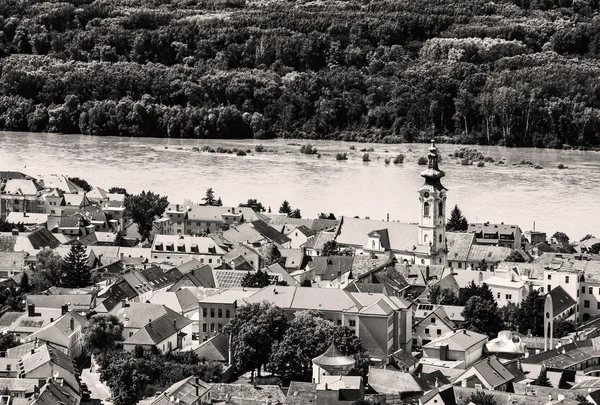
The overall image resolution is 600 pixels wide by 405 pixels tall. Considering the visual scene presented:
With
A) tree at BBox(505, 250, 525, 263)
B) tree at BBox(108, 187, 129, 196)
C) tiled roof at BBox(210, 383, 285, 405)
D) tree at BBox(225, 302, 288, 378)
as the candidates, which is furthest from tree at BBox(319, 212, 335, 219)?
tiled roof at BBox(210, 383, 285, 405)

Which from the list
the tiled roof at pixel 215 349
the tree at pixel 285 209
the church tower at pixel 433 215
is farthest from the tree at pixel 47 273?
the tree at pixel 285 209

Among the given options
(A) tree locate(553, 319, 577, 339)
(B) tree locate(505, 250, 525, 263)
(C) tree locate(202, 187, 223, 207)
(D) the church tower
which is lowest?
(A) tree locate(553, 319, 577, 339)

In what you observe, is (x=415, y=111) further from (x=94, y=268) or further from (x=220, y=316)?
(x=220, y=316)

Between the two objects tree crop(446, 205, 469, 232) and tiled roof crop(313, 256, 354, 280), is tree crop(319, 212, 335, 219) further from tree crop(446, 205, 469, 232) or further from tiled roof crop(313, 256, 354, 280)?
tiled roof crop(313, 256, 354, 280)

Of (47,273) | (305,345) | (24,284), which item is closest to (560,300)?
(305,345)

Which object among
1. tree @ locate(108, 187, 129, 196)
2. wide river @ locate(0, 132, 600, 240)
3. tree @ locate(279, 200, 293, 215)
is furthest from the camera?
tree @ locate(108, 187, 129, 196)

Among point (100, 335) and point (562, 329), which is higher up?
point (100, 335)

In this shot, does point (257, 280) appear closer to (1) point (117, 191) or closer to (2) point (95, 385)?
(2) point (95, 385)

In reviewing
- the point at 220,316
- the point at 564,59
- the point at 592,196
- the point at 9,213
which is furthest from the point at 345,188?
the point at 564,59
